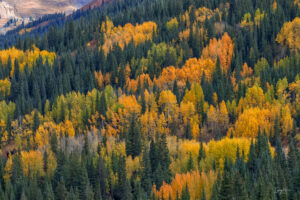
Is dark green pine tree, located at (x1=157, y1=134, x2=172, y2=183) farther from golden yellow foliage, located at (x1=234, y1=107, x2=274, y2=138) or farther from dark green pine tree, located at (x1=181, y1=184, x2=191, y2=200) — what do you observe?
golden yellow foliage, located at (x1=234, y1=107, x2=274, y2=138)

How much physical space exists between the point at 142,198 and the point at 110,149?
120 feet

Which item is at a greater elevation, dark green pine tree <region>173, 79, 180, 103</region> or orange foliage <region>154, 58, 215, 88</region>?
orange foliage <region>154, 58, 215, 88</region>

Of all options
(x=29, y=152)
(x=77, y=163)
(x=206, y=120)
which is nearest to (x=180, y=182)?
(x=77, y=163)

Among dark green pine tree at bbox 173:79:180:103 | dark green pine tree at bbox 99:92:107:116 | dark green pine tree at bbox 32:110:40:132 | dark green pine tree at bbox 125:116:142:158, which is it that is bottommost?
dark green pine tree at bbox 125:116:142:158

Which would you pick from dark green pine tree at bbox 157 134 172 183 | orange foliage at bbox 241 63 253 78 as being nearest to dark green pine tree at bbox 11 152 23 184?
dark green pine tree at bbox 157 134 172 183

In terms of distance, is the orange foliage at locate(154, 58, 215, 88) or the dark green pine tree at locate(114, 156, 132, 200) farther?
the orange foliage at locate(154, 58, 215, 88)

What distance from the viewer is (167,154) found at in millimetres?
130250

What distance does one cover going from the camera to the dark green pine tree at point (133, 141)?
140 meters

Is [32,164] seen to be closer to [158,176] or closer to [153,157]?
[153,157]

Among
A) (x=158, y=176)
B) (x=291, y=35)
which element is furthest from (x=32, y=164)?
(x=291, y=35)

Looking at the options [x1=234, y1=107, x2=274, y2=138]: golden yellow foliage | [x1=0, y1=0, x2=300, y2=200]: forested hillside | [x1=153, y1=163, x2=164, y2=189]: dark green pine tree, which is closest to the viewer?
[x1=0, y1=0, x2=300, y2=200]: forested hillside

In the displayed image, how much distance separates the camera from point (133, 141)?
143m

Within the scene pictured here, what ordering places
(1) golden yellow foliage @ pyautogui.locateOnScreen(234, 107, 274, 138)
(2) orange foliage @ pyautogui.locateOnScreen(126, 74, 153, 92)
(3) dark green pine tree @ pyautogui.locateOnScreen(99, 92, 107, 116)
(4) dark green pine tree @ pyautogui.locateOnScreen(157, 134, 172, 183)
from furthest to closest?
(2) orange foliage @ pyautogui.locateOnScreen(126, 74, 153, 92) < (3) dark green pine tree @ pyautogui.locateOnScreen(99, 92, 107, 116) < (1) golden yellow foliage @ pyautogui.locateOnScreen(234, 107, 274, 138) < (4) dark green pine tree @ pyautogui.locateOnScreen(157, 134, 172, 183)

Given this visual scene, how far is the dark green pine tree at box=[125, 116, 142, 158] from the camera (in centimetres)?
14038
